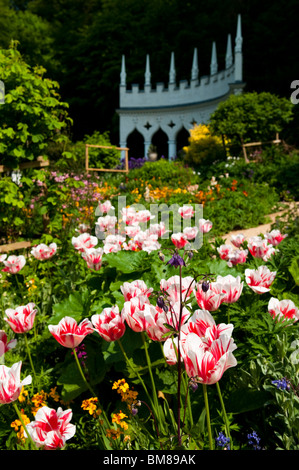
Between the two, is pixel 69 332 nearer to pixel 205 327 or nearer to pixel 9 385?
pixel 9 385

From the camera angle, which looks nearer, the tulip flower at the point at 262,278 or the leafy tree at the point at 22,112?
the tulip flower at the point at 262,278

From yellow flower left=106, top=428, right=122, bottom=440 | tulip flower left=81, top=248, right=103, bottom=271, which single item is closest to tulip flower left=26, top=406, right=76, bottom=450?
yellow flower left=106, top=428, right=122, bottom=440

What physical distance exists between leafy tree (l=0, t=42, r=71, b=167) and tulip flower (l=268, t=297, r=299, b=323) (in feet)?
12.9

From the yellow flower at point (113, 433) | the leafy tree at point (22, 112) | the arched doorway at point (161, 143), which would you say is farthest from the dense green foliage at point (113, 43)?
the yellow flower at point (113, 433)

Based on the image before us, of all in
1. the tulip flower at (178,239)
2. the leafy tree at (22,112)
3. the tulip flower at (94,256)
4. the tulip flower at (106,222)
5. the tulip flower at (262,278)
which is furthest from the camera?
the leafy tree at (22,112)

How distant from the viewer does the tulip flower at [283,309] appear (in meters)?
2.06

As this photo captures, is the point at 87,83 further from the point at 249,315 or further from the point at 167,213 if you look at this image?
the point at 249,315

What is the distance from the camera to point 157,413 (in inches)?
71.8

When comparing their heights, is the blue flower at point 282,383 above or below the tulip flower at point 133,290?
below

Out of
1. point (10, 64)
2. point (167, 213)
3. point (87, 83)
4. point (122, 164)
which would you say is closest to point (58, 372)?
point (10, 64)

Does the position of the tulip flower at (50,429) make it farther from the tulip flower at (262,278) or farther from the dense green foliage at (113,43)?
the dense green foliage at (113,43)

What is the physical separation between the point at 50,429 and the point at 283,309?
118 centimetres

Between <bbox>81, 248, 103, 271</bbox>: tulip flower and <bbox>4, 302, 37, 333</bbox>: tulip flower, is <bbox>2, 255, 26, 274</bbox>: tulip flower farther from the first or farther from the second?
<bbox>4, 302, 37, 333</bbox>: tulip flower

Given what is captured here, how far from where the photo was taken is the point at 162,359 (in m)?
2.13
